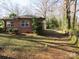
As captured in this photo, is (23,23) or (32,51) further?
(23,23)

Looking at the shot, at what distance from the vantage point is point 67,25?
102 ft

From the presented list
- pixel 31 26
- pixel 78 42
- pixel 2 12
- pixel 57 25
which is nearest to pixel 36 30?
pixel 31 26

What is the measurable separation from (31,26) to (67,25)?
5.74m

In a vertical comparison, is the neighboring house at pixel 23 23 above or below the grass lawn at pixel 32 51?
above

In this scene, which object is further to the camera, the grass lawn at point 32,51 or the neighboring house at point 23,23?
the neighboring house at point 23,23

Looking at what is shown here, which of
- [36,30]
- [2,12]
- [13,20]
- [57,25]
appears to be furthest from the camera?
[2,12]

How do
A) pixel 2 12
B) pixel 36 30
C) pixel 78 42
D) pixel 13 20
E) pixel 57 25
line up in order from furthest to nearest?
pixel 2 12 → pixel 57 25 → pixel 13 20 → pixel 36 30 → pixel 78 42

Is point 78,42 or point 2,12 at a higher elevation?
point 2,12

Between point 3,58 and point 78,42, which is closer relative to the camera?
point 3,58

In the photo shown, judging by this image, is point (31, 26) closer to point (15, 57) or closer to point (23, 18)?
point (23, 18)

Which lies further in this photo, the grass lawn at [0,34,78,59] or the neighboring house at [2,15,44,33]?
the neighboring house at [2,15,44,33]

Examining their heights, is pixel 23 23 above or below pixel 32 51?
above

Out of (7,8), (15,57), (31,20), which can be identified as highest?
(7,8)

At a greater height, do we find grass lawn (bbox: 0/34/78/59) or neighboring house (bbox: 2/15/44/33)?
neighboring house (bbox: 2/15/44/33)
